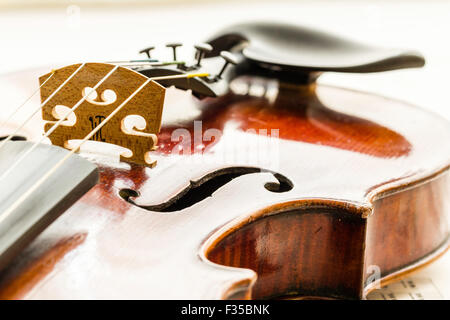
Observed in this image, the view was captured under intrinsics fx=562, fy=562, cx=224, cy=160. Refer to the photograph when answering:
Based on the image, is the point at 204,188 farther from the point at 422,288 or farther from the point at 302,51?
the point at 302,51

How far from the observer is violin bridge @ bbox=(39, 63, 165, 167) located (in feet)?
2.63

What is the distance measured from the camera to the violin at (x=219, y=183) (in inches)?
23.6

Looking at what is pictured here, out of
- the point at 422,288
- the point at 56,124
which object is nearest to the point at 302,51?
the point at 422,288

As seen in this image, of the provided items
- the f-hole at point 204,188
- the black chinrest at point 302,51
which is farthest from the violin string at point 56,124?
the black chinrest at point 302,51

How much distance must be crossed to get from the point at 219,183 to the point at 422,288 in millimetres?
501

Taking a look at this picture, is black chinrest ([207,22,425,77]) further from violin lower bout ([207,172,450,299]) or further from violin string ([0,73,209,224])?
violin string ([0,73,209,224])

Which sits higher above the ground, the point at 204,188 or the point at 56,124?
the point at 56,124

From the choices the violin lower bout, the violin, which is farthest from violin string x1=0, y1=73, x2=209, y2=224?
the violin lower bout

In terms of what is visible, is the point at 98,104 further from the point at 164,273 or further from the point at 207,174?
the point at 164,273

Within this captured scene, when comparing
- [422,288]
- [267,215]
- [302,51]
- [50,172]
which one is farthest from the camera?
[302,51]

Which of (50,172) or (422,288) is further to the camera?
(422,288)

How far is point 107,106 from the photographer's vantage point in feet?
2.68

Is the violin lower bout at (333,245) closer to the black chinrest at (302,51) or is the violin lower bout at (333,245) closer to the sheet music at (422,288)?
the sheet music at (422,288)
